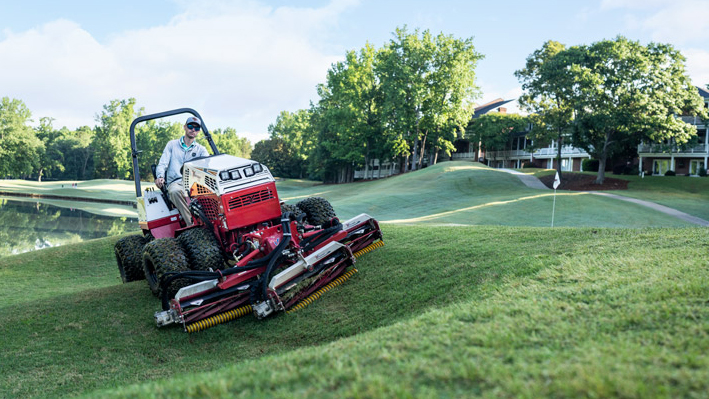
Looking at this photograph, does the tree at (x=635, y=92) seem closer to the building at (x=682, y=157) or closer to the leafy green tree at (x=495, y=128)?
the building at (x=682, y=157)

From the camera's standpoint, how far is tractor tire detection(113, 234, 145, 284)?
312 inches

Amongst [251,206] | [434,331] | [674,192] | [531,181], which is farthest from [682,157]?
[434,331]

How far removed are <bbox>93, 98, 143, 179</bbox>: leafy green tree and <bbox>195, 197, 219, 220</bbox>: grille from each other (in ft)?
242

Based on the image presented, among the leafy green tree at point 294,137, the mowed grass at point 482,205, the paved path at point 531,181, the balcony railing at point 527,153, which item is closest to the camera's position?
the mowed grass at point 482,205

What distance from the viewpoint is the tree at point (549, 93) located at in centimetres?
3519

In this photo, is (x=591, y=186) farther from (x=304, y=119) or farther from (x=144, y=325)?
(x=304, y=119)

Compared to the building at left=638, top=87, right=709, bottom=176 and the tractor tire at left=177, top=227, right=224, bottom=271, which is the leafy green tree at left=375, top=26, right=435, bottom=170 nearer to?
the building at left=638, top=87, right=709, bottom=176

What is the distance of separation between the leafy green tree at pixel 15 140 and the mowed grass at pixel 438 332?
5102 centimetres

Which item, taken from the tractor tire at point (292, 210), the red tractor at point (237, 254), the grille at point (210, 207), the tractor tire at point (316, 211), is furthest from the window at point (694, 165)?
the grille at point (210, 207)

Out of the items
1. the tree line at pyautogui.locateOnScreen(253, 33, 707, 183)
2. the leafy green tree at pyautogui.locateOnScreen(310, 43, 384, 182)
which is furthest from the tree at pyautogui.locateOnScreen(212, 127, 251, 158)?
the leafy green tree at pyautogui.locateOnScreen(310, 43, 384, 182)

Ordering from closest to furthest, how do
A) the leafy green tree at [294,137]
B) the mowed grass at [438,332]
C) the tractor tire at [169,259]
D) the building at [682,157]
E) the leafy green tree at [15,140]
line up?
the mowed grass at [438,332] < the tractor tire at [169,259] < the building at [682,157] < the leafy green tree at [15,140] < the leafy green tree at [294,137]

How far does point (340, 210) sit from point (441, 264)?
20579mm

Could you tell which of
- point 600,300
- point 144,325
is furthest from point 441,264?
point 144,325

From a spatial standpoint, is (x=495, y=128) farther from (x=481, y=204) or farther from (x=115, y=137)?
(x=115, y=137)
